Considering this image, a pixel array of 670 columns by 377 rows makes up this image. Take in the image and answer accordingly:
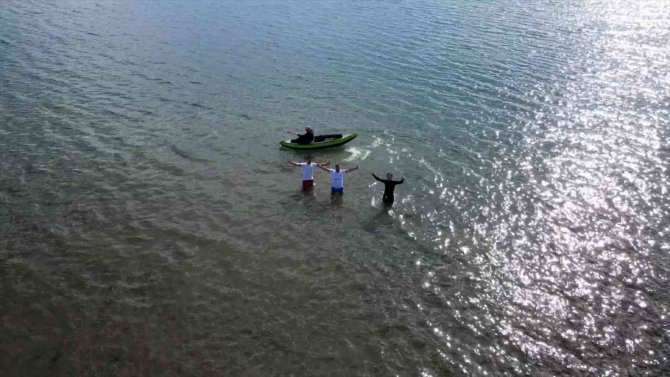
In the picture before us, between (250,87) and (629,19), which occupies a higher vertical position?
(629,19)

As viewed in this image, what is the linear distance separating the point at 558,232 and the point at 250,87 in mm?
27847

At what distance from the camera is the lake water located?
1648cm

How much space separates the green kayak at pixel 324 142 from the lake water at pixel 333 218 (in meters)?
0.66

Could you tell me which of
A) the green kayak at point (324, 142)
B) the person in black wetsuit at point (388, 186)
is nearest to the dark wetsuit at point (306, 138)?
the green kayak at point (324, 142)

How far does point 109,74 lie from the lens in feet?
137

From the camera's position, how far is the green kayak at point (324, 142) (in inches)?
1195

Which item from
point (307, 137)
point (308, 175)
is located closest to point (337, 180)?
point (308, 175)

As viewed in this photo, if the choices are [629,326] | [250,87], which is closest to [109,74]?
[250,87]

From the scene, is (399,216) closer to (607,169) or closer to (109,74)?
(607,169)

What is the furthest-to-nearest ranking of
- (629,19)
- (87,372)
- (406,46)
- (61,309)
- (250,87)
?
(629,19)
(406,46)
(250,87)
(61,309)
(87,372)

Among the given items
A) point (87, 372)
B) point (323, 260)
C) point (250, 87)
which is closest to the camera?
point (87, 372)

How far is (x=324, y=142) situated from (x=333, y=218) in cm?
812

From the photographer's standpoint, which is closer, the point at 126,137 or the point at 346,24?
the point at 126,137

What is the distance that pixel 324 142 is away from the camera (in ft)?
100
